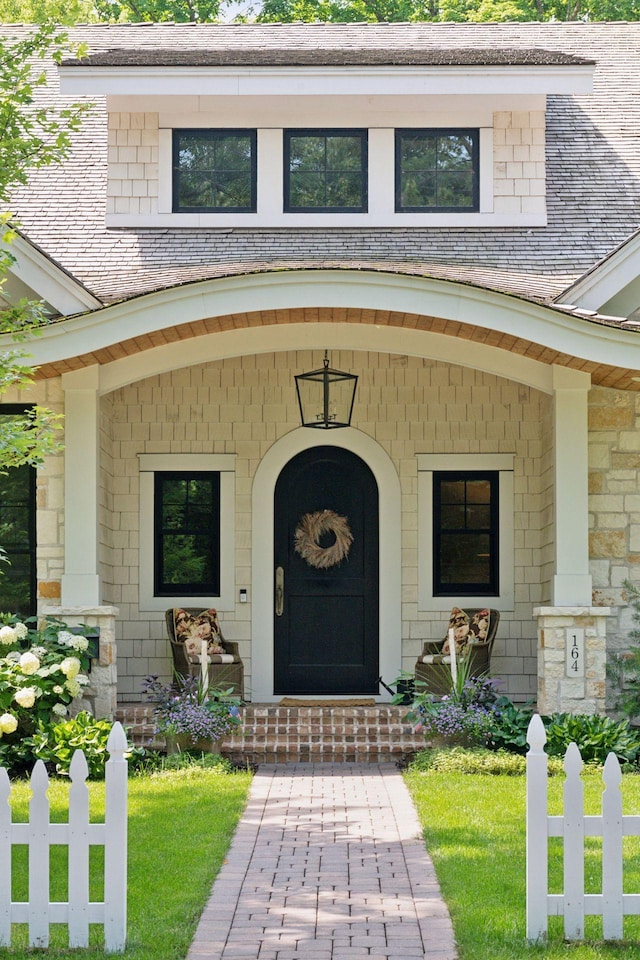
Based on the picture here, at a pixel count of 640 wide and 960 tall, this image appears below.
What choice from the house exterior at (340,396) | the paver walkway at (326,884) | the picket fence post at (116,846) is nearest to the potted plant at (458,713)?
the paver walkway at (326,884)

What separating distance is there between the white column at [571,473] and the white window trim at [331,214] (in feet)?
9.04

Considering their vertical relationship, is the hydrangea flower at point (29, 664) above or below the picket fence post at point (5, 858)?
above

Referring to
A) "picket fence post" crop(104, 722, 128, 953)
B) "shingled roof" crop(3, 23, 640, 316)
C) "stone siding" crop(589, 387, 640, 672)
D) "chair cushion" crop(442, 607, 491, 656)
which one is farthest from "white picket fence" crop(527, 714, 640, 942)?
"chair cushion" crop(442, 607, 491, 656)

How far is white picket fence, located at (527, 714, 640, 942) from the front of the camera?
16.2ft

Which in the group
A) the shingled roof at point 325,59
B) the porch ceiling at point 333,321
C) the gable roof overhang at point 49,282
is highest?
the shingled roof at point 325,59

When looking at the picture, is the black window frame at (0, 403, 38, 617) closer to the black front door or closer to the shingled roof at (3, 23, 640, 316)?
the shingled roof at (3, 23, 640, 316)

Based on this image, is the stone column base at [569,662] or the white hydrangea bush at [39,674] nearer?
the white hydrangea bush at [39,674]

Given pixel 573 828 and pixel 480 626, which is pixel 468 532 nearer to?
pixel 480 626

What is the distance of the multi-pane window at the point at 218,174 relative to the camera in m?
12.6

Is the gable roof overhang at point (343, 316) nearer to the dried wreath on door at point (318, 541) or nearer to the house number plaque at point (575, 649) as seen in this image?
the house number plaque at point (575, 649)

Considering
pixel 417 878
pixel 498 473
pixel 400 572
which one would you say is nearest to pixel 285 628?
pixel 400 572

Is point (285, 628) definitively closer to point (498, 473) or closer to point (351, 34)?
point (498, 473)

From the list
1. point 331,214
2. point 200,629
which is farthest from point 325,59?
point 200,629

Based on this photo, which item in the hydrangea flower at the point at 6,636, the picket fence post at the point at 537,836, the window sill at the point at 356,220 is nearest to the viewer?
the picket fence post at the point at 537,836
